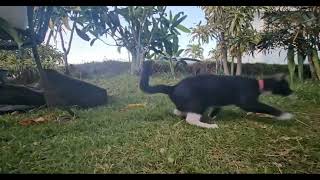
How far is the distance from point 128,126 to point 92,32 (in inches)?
20.9

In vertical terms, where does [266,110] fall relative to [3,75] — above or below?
below

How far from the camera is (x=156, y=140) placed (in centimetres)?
170

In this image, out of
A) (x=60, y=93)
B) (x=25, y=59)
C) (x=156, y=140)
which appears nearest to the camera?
(x=156, y=140)

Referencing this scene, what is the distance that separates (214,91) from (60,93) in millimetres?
815

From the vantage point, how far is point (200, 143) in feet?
5.51

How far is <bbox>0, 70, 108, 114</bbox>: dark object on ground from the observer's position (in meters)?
1.86

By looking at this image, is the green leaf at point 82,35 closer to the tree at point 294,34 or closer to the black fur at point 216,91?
the black fur at point 216,91

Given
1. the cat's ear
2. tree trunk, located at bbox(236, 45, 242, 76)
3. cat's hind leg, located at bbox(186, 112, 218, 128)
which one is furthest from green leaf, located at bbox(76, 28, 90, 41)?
the cat's ear

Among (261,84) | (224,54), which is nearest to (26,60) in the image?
(224,54)

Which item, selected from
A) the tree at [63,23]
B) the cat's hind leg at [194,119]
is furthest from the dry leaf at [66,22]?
the cat's hind leg at [194,119]

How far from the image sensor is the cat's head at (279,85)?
184cm

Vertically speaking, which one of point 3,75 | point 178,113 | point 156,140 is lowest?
point 156,140

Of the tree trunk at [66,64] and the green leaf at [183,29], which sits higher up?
the green leaf at [183,29]

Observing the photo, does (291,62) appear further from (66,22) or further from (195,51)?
(66,22)
